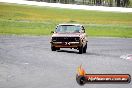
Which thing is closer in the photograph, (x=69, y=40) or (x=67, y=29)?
(x=69, y=40)

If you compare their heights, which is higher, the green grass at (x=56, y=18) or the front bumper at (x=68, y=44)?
the front bumper at (x=68, y=44)

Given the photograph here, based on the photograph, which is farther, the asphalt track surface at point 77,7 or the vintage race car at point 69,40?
the asphalt track surface at point 77,7

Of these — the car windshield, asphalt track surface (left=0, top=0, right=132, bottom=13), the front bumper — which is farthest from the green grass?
the front bumper

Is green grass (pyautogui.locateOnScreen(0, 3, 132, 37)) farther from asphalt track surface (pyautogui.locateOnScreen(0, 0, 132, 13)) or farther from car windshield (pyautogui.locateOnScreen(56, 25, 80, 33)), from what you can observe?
car windshield (pyautogui.locateOnScreen(56, 25, 80, 33))

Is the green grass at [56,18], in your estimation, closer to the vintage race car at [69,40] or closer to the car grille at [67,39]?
the vintage race car at [69,40]

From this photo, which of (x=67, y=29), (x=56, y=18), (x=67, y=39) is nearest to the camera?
(x=67, y=39)

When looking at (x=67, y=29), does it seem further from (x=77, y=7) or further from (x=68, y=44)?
(x=77, y=7)

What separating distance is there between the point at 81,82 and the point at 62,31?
1756 cm

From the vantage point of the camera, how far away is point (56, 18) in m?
67.3

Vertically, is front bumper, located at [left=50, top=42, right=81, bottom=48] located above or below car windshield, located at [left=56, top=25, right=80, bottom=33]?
below

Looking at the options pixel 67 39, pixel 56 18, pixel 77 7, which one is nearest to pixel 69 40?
pixel 67 39

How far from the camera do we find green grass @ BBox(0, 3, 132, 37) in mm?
55969

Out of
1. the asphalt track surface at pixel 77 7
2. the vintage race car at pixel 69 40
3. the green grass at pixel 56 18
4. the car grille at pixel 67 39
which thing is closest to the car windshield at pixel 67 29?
the vintage race car at pixel 69 40

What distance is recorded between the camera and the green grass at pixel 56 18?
55969 mm
